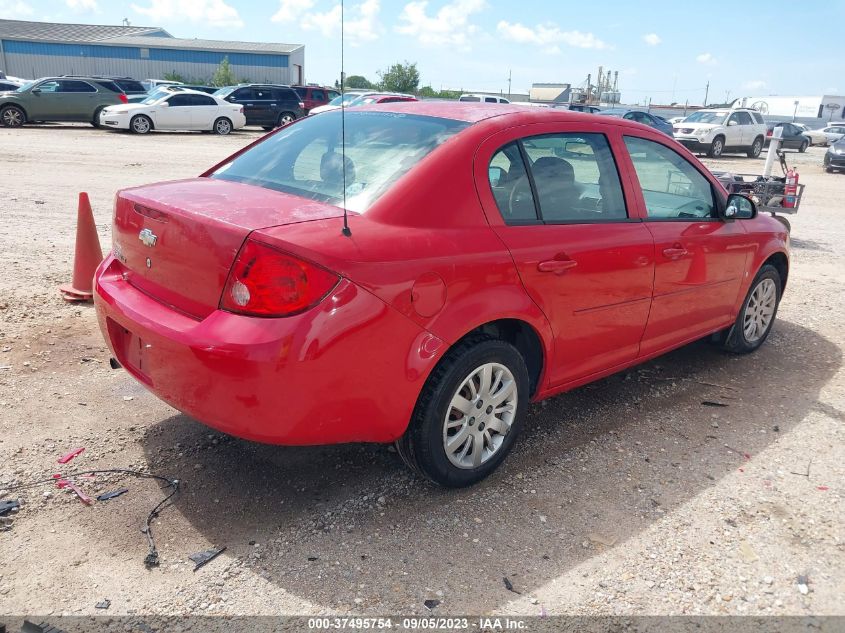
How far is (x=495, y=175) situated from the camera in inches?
126

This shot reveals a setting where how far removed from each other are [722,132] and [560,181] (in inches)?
1000

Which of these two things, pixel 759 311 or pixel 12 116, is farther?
pixel 12 116

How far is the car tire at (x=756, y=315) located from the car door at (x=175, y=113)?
21746 mm

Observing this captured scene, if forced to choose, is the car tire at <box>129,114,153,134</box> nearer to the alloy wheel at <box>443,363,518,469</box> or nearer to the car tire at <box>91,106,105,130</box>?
the car tire at <box>91,106,105,130</box>

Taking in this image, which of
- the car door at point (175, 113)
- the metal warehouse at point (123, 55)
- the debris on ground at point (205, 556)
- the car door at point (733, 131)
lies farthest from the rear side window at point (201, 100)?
the metal warehouse at point (123, 55)

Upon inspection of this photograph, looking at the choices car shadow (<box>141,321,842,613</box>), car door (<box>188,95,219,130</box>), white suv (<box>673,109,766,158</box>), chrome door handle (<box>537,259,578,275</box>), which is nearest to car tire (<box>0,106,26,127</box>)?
car door (<box>188,95,219,130</box>)

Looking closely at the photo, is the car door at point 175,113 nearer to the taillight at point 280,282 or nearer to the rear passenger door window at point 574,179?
the rear passenger door window at point 574,179

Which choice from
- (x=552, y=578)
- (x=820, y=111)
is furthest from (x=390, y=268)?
(x=820, y=111)

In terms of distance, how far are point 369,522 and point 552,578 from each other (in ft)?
2.65

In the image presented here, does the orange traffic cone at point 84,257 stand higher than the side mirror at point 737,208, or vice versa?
the side mirror at point 737,208

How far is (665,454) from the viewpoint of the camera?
3736 mm

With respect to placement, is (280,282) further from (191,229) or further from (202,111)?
(202,111)

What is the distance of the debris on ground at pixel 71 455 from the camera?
3.33 m

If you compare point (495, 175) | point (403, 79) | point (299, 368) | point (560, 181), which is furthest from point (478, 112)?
point (403, 79)
